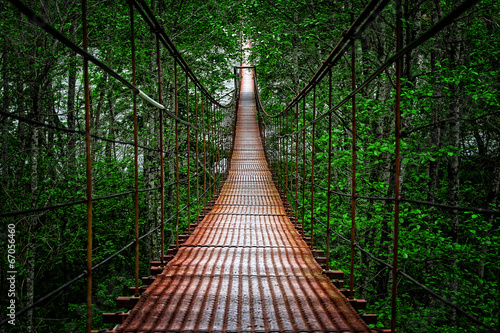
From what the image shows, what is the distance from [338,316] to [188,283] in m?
0.78

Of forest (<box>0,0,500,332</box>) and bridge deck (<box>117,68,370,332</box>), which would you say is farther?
forest (<box>0,0,500,332</box>)

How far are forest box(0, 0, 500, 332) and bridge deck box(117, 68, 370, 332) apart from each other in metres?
0.43

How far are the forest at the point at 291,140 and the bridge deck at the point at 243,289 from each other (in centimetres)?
43

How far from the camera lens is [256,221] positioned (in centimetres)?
328

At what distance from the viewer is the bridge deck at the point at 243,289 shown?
4.23ft

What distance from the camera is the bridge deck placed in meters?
1.29

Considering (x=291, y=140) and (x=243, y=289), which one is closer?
(x=243, y=289)

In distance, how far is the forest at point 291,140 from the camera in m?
3.87

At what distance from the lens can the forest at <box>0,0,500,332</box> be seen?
12.7 ft

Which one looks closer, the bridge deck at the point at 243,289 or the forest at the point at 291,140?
the bridge deck at the point at 243,289

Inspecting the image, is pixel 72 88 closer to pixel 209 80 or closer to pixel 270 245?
pixel 209 80

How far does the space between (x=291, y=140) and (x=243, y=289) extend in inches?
85.2

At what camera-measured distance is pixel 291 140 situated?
356cm

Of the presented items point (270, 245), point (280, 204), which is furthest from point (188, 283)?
point (280, 204)
